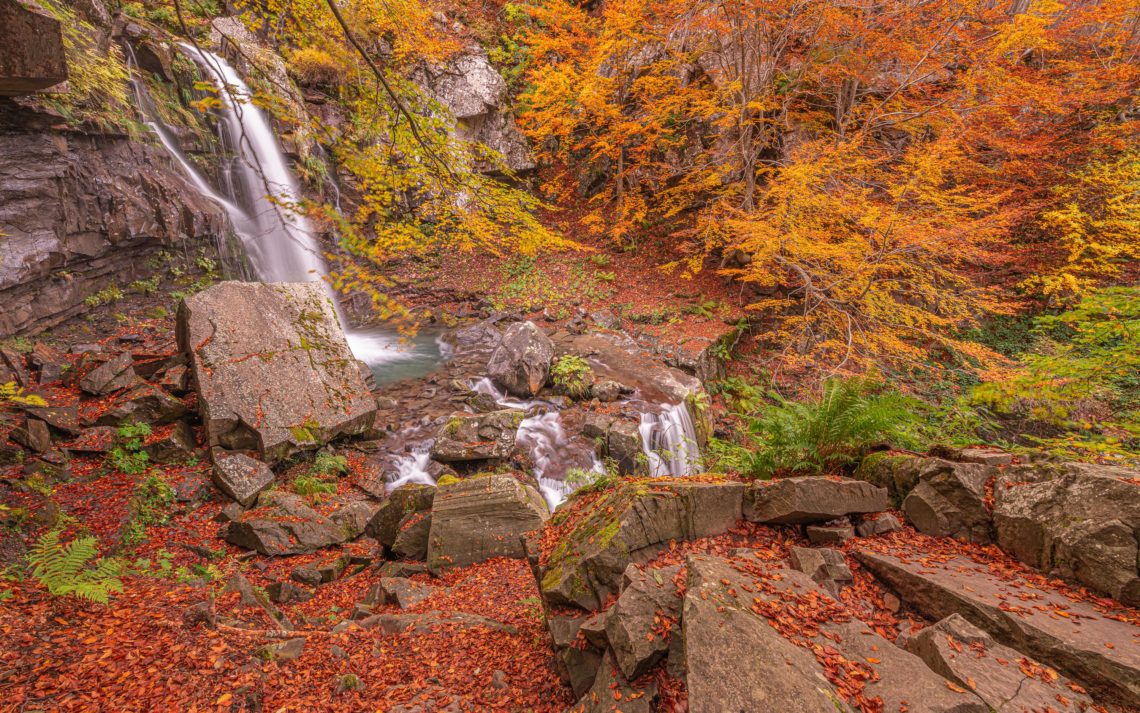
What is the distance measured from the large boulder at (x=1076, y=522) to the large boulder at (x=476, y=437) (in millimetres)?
6846

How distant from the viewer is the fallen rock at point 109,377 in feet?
22.9

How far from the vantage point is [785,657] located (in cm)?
216

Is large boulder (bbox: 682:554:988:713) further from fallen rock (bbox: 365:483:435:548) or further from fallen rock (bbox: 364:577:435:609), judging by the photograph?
fallen rock (bbox: 365:483:435:548)

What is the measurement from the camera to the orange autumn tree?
10.2 m

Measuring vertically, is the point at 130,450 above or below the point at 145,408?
below

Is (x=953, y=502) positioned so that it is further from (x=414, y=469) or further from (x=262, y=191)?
(x=262, y=191)

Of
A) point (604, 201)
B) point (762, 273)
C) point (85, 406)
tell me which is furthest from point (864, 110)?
point (85, 406)

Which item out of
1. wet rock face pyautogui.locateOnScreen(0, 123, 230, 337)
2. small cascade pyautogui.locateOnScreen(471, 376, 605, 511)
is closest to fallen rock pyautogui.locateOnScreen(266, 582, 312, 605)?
small cascade pyautogui.locateOnScreen(471, 376, 605, 511)

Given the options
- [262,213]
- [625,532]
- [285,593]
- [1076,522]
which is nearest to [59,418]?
[285,593]

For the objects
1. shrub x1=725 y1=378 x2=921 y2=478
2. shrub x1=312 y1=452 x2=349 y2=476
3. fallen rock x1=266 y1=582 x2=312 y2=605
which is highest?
shrub x1=725 y1=378 x2=921 y2=478

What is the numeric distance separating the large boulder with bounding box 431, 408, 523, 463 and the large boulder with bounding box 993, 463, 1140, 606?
6.85 metres

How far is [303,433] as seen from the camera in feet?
24.1

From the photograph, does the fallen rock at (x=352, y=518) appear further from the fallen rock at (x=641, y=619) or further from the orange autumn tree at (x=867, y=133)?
the orange autumn tree at (x=867, y=133)

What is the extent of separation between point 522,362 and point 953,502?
8.27 metres
